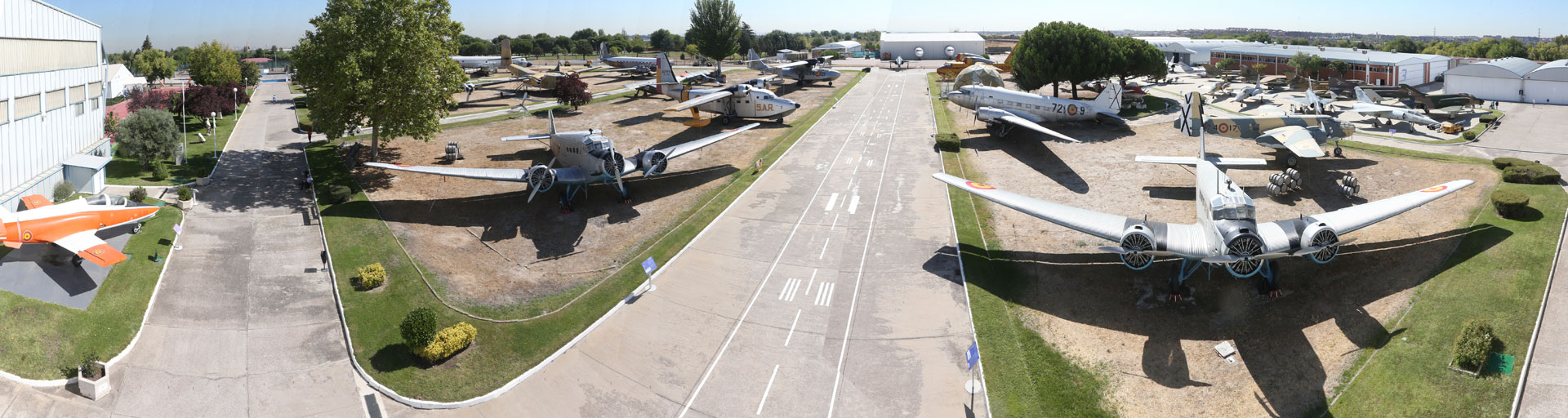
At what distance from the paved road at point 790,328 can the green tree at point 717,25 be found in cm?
8453

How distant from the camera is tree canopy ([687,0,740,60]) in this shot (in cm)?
12194

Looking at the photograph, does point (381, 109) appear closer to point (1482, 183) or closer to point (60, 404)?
point (60, 404)

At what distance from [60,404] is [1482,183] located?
64146 mm

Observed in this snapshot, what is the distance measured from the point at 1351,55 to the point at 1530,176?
3520 inches

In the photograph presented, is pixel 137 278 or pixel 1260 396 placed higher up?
pixel 137 278

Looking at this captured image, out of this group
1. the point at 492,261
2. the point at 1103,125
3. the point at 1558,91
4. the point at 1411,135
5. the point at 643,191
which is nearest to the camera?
the point at 492,261

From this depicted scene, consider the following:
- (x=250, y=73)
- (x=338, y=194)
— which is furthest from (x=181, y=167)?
(x=250, y=73)

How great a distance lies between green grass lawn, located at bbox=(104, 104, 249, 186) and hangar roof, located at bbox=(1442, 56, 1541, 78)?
125027 millimetres

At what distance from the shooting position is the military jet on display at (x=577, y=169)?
39031 millimetres

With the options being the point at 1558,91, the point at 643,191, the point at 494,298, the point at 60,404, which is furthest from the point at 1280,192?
the point at 1558,91

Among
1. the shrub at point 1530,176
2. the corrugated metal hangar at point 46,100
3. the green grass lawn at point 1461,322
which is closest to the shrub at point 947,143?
the green grass lawn at point 1461,322

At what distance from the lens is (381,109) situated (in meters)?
46.6

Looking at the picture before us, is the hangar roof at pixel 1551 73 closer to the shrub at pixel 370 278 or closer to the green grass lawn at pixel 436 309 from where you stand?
the green grass lawn at pixel 436 309

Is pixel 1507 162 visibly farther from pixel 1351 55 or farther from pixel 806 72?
pixel 1351 55
